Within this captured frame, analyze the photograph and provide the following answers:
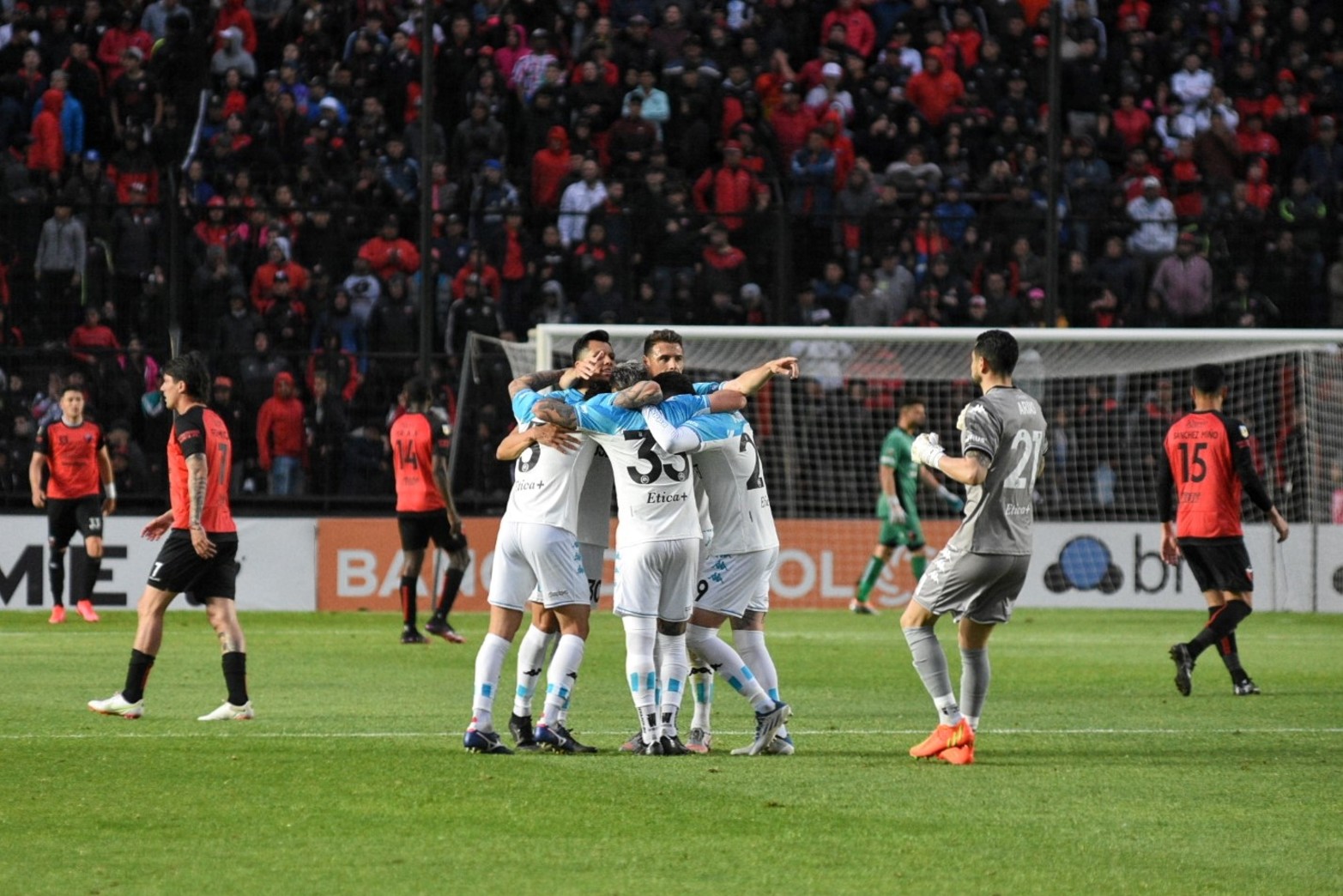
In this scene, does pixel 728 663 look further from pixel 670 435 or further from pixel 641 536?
pixel 670 435

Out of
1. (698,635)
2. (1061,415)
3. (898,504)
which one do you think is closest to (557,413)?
(698,635)

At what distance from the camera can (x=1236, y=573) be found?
13227mm

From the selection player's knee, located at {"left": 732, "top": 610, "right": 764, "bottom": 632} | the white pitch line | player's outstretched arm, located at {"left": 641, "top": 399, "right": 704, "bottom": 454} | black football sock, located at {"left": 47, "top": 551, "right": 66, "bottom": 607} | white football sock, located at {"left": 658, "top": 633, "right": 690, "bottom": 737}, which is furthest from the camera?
black football sock, located at {"left": 47, "top": 551, "right": 66, "bottom": 607}

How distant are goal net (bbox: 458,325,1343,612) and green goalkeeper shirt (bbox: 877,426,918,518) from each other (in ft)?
4.44

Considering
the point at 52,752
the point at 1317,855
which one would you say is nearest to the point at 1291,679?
the point at 1317,855

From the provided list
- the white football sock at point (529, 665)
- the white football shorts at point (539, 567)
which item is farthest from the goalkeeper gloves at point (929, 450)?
the white football sock at point (529, 665)

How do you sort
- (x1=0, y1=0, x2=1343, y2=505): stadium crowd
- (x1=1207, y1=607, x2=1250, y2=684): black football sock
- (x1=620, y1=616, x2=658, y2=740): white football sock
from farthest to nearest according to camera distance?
(x1=0, y1=0, x2=1343, y2=505): stadium crowd → (x1=1207, y1=607, x2=1250, y2=684): black football sock → (x1=620, y1=616, x2=658, y2=740): white football sock

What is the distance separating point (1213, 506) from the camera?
43.7ft

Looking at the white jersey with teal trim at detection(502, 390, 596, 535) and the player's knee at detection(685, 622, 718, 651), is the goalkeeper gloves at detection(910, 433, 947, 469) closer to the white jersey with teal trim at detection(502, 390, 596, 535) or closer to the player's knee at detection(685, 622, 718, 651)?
the player's knee at detection(685, 622, 718, 651)

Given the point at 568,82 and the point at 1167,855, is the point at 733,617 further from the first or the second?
the point at 568,82

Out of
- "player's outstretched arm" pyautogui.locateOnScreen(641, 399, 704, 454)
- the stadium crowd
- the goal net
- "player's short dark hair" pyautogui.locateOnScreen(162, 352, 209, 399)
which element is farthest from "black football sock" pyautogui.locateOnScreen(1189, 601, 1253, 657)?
the stadium crowd

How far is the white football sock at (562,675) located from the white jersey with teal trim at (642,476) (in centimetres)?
59

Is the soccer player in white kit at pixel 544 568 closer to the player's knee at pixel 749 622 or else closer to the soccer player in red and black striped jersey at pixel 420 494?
the player's knee at pixel 749 622

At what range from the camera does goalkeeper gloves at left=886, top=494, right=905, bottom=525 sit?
787 inches
